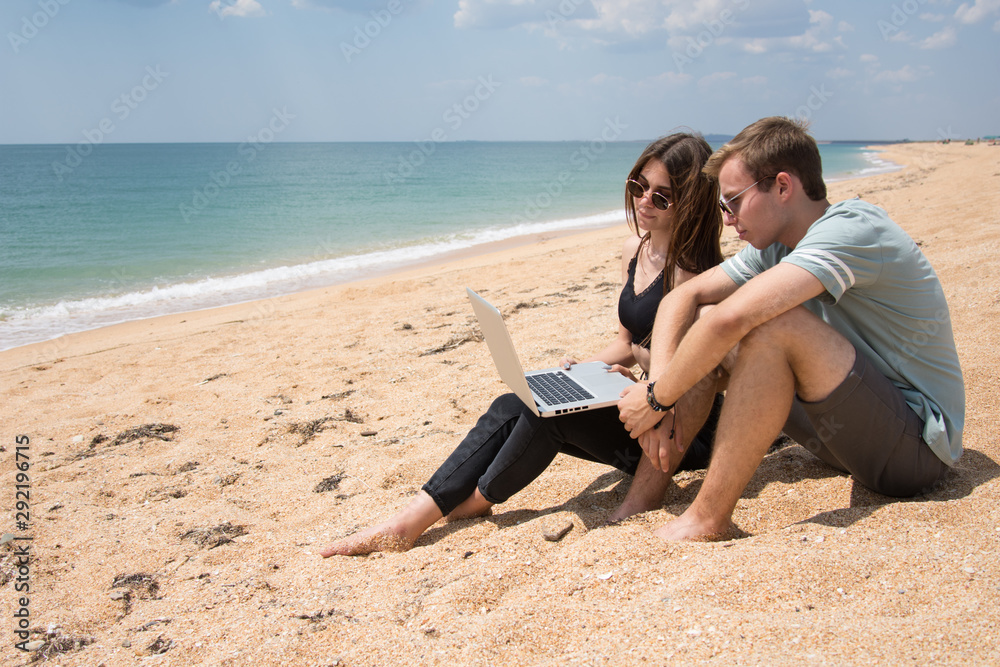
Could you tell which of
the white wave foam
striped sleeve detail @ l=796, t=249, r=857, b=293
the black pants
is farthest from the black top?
the white wave foam

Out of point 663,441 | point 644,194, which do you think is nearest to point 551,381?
point 663,441

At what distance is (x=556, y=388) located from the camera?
235cm

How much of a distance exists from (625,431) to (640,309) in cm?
55

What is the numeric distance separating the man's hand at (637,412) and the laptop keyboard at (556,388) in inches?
7.8

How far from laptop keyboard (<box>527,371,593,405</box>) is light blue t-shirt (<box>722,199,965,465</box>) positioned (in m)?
0.84

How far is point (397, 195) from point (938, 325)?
25.7 metres

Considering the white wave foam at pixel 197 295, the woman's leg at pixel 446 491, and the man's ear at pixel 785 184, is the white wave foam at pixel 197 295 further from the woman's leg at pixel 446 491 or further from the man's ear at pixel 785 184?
the man's ear at pixel 785 184

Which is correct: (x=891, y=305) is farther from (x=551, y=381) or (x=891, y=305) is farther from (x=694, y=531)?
(x=551, y=381)

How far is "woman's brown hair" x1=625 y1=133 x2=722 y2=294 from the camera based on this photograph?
2.43m

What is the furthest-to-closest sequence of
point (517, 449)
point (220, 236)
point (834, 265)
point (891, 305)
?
point (220, 236) → point (517, 449) → point (891, 305) → point (834, 265)

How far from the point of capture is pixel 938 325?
181 centimetres

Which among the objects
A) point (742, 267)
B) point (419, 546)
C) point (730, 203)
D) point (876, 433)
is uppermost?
point (730, 203)

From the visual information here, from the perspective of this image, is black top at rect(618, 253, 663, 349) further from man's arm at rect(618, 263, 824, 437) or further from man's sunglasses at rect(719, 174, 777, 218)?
man's sunglasses at rect(719, 174, 777, 218)

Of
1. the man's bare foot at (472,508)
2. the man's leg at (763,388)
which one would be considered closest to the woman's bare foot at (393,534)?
the man's bare foot at (472,508)
